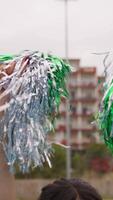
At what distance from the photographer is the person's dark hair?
5.32ft

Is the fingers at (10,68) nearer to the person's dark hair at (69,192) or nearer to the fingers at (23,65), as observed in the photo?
the fingers at (23,65)

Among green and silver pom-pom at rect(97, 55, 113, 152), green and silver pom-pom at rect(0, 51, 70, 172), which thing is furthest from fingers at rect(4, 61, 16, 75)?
green and silver pom-pom at rect(97, 55, 113, 152)

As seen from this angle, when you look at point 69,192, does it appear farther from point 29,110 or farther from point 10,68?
point 10,68

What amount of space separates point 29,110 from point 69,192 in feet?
0.71

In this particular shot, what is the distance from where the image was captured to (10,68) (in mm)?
1644

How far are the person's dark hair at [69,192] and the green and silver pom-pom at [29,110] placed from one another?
0.28ft

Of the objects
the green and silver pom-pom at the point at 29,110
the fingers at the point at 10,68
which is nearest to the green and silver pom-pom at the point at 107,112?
the green and silver pom-pom at the point at 29,110

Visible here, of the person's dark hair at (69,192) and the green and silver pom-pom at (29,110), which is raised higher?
the green and silver pom-pom at (29,110)

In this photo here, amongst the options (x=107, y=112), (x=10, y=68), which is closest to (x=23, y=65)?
(x=10, y=68)

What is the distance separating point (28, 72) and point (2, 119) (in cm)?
13

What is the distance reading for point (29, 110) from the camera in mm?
1601

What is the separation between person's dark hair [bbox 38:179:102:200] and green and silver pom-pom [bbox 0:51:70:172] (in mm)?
84

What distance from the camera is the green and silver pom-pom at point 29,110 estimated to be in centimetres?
158

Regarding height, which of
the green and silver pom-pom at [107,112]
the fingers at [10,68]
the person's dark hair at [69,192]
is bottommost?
the person's dark hair at [69,192]
